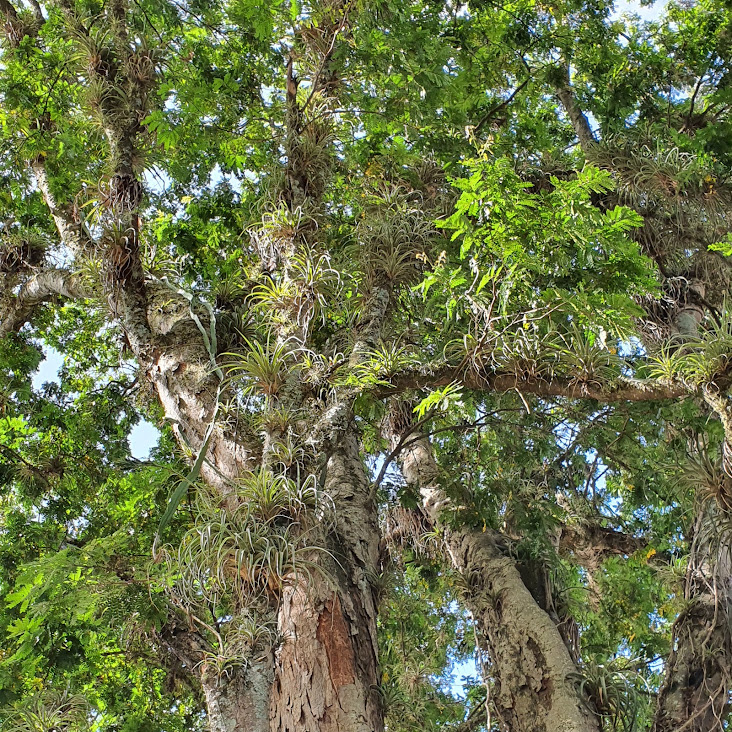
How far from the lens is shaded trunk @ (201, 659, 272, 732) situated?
2.24 m

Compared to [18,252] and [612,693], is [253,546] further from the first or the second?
[18,252]

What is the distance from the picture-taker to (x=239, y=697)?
2295 millimetres

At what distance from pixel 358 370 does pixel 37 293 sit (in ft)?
9.99

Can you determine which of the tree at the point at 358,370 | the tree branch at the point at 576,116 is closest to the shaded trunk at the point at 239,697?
the tree at the point at 358,370

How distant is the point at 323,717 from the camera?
251cm

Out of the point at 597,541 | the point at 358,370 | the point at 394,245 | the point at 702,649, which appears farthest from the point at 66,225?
the point at 597,541

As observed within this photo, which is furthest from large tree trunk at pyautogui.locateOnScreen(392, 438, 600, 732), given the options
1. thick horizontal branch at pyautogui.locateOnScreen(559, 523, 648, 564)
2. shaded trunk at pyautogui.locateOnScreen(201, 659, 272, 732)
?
shaded trunk at pyautogui.locateOnScreen(201, 659, 272, 732)

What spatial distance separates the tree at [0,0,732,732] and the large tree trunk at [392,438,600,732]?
0.07 feet

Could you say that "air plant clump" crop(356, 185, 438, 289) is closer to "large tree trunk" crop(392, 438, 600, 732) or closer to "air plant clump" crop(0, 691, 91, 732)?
"large tree trunk" crop(392, 438, 600, 732)

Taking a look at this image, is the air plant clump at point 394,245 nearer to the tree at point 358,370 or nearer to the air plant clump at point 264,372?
the tree at point 358,370

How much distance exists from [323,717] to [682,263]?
4.95 metres

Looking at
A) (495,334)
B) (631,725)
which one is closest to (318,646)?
(495,334)

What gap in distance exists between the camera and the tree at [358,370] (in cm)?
308

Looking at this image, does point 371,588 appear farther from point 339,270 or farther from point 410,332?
point 339,270
